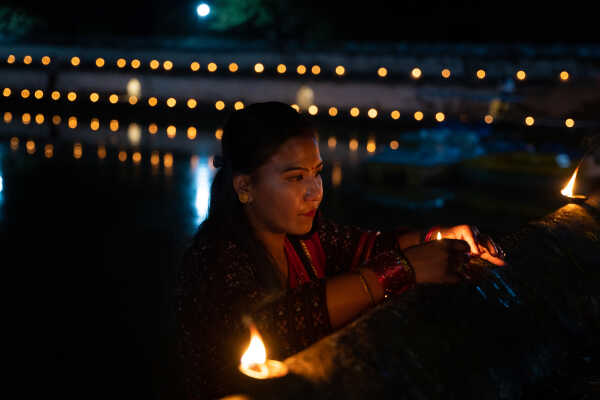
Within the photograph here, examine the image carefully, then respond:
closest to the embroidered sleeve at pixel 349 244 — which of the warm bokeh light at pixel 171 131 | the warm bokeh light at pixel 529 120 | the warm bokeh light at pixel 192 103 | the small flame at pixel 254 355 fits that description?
the small flame at pixel 254 355

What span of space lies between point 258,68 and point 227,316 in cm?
A: 1457

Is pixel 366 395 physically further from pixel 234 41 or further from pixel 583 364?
pixel 234 41

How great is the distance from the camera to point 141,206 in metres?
6.65

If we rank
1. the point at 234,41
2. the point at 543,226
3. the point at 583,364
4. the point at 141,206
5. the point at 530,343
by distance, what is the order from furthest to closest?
the point at 234,41 → the point at 141,206 → the point at 543,226 → the point at 583,364 → the point at 530,343

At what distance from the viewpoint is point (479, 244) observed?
1.91 meters

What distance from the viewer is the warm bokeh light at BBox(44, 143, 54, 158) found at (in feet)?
31.9

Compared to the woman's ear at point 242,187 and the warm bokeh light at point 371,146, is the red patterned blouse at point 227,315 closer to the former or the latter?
the woman's ear at point 242,187

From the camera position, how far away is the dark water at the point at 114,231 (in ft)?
10.2

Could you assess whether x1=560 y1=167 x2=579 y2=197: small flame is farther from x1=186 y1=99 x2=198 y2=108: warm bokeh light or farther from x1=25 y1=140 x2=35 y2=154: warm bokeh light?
x1=186 y1=99 x2=198 y2=108: warm bokeh light

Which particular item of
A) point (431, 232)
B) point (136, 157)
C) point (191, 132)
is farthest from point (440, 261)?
point (191, 132)

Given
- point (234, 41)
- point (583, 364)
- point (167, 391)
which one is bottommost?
point (167, 391)

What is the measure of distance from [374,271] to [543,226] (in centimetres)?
93

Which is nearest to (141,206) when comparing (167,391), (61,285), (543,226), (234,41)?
(61,285)

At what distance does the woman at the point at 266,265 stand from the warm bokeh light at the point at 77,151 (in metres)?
8.45
